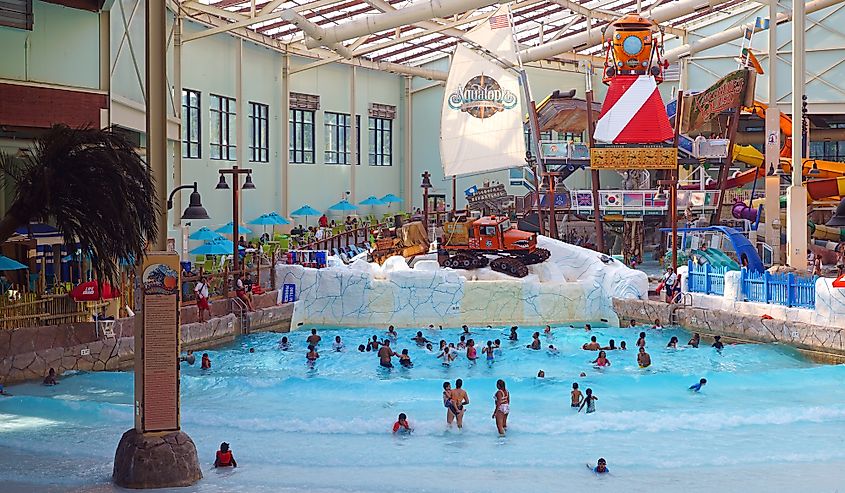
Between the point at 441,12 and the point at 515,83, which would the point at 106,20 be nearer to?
the point at 441,12

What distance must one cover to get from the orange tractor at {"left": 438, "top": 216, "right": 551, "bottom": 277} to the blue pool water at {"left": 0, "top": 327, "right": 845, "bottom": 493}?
20.5 ft

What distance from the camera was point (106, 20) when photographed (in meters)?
23.3

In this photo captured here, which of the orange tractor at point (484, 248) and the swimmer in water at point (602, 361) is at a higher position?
the orange tractor at point (484, 248)

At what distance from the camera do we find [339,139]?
48594 millimetres

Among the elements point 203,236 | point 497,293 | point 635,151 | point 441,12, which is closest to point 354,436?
point 497,293

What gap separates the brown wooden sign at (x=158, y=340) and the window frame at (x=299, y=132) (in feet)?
107

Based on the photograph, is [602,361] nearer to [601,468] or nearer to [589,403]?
[589,403]

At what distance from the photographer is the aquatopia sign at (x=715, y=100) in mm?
36844

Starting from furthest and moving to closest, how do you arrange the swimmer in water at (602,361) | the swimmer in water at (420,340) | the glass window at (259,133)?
1. the glass window at (259,133)
2. the swimmer in water at (420,340)
3. the swimmer in water at (602,361)

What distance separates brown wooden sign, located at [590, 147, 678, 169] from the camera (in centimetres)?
3534

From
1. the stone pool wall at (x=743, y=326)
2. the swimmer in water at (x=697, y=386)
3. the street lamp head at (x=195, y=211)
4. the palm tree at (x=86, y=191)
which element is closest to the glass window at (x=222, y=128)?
the street lamp head at (x=195, y=211)

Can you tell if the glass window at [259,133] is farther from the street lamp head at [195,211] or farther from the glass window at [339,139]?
the street lamp head at [195,211]

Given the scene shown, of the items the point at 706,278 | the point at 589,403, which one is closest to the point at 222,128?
the point at 706,278

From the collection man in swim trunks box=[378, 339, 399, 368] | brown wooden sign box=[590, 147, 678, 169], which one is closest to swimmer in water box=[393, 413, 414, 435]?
man in swim trunks box=[378, 339, 399, 368]
